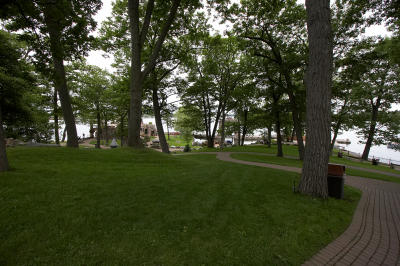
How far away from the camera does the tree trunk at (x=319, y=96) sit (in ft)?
15.3

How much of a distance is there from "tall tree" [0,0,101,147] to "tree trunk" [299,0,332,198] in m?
7.99

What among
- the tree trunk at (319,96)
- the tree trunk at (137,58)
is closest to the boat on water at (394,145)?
the tree trunk at (319,96)

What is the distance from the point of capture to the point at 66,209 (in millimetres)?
3350

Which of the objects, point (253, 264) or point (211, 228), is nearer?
point (253, 264)

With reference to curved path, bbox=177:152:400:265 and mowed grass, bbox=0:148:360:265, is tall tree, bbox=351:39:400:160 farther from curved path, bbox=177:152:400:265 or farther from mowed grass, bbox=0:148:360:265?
mowed grass, bbox=0:148:360:265

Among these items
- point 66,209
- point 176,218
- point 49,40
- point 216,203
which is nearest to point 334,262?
point 216,203

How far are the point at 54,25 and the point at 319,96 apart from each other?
938 centimetres

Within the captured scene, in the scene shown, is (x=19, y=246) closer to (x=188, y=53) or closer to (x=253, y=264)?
(x=253, y=264)

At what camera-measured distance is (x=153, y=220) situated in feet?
10.6

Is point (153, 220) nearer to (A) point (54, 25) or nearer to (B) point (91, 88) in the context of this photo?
(A) point (54, 25)

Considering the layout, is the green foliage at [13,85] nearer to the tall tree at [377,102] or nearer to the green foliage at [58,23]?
the green foliage at [58,23]

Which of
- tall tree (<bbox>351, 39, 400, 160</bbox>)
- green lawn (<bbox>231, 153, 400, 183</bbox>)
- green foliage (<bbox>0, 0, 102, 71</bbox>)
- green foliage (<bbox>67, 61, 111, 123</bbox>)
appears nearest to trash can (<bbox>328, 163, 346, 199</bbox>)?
green lawn (<bbox>231, 153, 400, 183</bbox>)

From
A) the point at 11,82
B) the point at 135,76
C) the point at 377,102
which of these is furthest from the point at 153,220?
the point at 377,102

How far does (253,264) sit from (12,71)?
16.9 m
